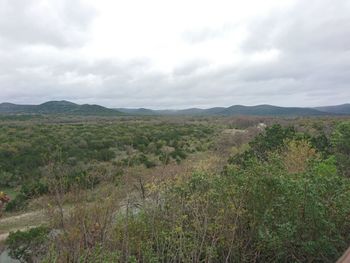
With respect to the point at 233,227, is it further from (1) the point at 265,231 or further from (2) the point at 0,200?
(2) the point at 0,200

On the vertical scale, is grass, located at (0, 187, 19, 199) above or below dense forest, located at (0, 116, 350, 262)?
below

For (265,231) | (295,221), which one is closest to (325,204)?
(295,221)

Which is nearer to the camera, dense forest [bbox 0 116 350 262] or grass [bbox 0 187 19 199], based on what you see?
dense forest [bbox 0 116 350 262]

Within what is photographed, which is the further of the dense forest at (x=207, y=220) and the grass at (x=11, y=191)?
the grass at (x=11, y=191)

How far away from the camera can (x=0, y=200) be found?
20.7 feet

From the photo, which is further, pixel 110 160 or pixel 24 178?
pixel 110 160

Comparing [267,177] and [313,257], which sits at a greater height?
[267,177]

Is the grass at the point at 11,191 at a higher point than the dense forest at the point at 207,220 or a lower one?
lower

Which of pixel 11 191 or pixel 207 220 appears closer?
pixel 207 220

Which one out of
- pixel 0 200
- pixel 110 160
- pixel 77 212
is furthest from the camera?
pixel 110 160

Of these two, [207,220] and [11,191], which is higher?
[207,220]

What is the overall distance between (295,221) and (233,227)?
128 cm

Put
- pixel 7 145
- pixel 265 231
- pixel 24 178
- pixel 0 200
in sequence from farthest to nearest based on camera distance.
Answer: pixel 7 145 < pixel 24 178 < pixel 265 231 < pixel 0 200

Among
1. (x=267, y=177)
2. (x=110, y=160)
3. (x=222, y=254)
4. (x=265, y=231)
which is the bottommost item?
(x=110, y=160)
